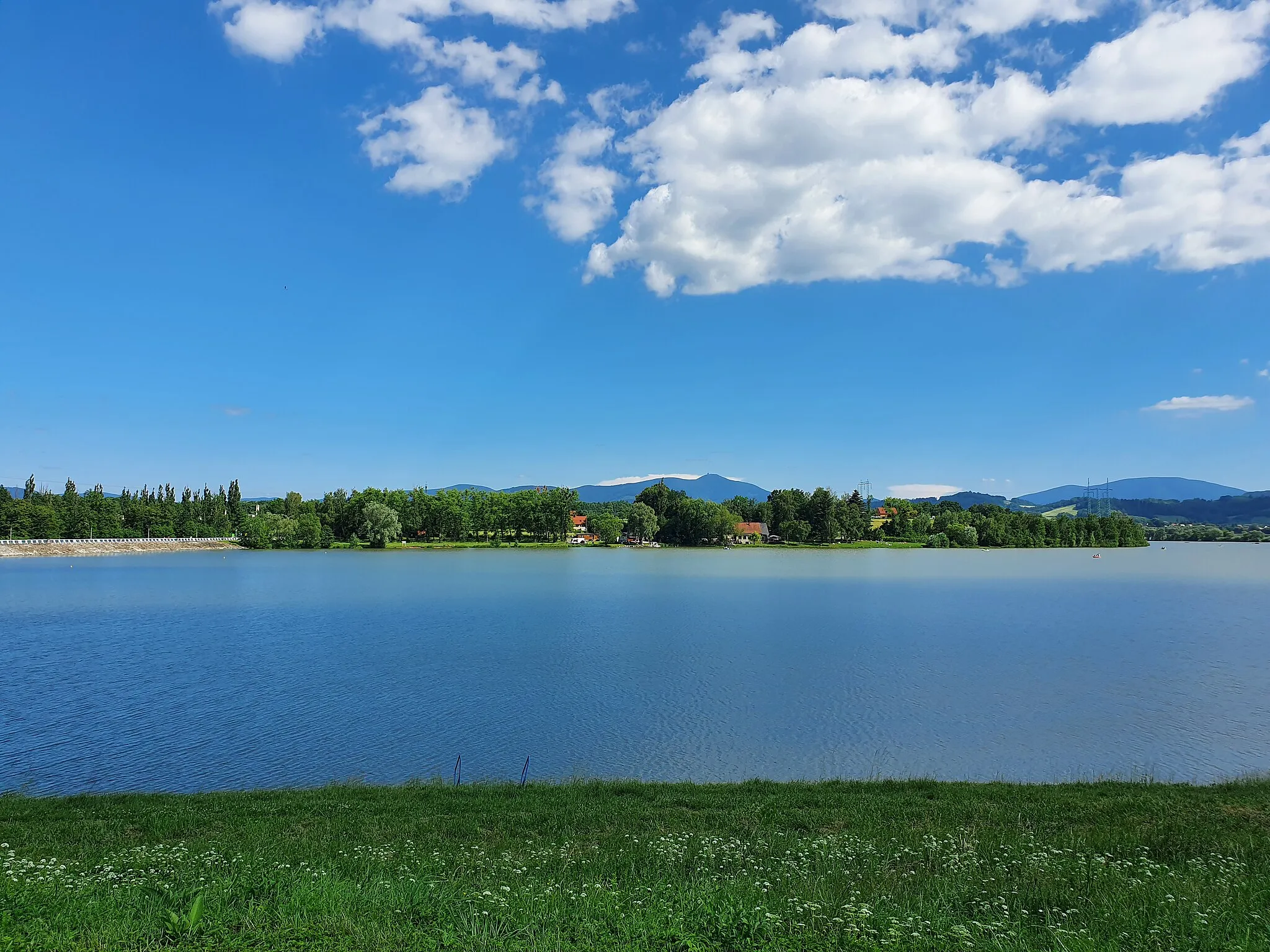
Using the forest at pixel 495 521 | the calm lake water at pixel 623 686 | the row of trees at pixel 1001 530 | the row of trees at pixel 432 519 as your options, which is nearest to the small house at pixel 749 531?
the forest at pixel 495 521

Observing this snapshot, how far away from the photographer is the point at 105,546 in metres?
117

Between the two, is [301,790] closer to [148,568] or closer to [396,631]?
[396,631]

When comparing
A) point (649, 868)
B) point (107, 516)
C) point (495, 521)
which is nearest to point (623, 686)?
point (649, 868)

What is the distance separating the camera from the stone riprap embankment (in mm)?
105375

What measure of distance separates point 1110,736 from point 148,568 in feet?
309

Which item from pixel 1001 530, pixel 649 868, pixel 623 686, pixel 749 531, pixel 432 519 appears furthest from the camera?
pixel 749 531

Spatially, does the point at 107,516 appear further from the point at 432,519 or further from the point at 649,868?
the point at 649,868

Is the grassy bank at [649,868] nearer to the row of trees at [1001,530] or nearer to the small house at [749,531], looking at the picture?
the small house at [749,531]

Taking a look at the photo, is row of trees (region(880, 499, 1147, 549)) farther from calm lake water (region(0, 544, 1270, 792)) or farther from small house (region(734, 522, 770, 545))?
calm lake water (region(0, 544, 1270, 792))

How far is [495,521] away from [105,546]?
62157 millimetres

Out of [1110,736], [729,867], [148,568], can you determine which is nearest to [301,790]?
[729,867]

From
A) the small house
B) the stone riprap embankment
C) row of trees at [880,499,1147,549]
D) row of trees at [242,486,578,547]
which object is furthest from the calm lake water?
the small house

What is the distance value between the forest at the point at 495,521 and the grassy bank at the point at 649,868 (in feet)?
395

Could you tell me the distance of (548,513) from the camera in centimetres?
13825
